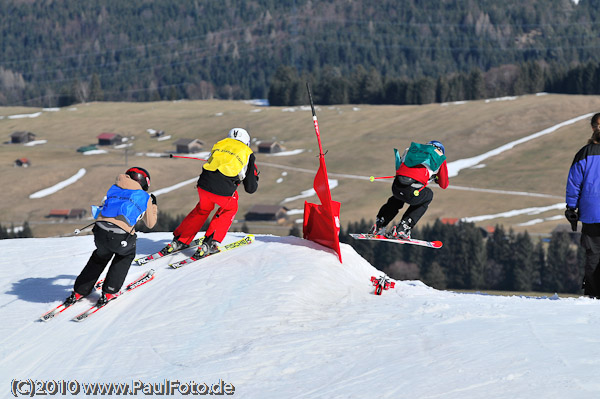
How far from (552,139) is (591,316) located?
395ft

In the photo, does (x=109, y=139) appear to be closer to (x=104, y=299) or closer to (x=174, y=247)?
(x=174, y=247)

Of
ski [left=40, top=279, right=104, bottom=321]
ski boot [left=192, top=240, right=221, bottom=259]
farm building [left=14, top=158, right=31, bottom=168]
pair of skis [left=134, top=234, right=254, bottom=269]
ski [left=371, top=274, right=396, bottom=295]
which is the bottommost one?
farm building [left=14, top=158, right=31, bottom=168]

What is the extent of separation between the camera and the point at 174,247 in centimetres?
1195

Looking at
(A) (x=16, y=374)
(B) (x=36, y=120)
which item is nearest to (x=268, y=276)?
(A) (x=16, y=374)

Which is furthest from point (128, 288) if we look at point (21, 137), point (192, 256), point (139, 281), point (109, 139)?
point (21, 137)

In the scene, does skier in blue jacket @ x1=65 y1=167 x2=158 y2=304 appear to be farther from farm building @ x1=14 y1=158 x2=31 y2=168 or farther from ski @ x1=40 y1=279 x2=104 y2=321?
farm building @ x1=14 y1=158 x2=31 y2=168

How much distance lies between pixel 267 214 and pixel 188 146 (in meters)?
47.4

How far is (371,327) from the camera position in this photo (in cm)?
844

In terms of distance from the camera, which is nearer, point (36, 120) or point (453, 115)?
point (453, 115)

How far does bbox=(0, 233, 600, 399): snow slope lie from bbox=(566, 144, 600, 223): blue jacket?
152cm

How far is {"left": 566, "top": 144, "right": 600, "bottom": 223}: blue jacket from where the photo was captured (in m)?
10.2

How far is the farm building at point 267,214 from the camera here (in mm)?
95625

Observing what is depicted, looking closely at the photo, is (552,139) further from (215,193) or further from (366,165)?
(215,193)

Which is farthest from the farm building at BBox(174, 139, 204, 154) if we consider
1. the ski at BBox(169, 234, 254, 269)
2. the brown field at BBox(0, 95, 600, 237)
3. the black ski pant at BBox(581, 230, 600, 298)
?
the black ski pant at BBox(581, 230, 600, 298)
